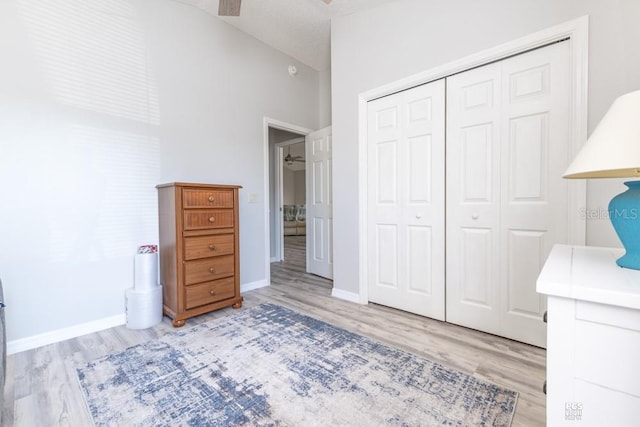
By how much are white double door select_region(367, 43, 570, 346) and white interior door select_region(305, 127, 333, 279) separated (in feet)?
3.29

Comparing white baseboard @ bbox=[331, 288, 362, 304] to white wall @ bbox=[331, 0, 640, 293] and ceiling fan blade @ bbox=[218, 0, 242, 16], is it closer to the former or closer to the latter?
white wall @ bbox=[331, 0, 640, 293]

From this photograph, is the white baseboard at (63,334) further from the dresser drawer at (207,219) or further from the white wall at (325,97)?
the white wall at (325,97)

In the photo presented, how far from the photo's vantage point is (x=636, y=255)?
0.85 meters

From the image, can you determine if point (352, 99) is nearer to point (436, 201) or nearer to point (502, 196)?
point (436, 201)

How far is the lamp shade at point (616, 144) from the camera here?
0.72 meters

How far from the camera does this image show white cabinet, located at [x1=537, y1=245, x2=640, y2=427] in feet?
2.08

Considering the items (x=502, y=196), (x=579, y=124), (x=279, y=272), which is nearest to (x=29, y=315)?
(x=279, y=272)

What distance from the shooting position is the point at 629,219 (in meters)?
0.86

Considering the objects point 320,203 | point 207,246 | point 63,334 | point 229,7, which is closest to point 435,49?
point 229,7

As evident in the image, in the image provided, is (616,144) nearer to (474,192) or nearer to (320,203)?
(474,192)

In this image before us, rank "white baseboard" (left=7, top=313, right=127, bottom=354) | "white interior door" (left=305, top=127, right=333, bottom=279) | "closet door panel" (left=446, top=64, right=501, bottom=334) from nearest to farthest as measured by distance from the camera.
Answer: "white baseboard" (left=7, top=313, right=127, bottom=354) → "closet door panel" (left=446, top=64, right=501, bottom=334) → "white interior door" (left=305, top=127, right=333, bottom=279)

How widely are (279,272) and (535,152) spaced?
3223 mm

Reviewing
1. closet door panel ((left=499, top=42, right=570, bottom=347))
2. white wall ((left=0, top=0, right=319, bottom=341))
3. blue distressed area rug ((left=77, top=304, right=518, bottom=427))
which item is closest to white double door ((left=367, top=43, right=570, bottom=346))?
closet door panel ((left=499, top=42, right=570, bottom=347))

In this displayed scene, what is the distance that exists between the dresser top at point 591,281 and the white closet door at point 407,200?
4.23 feet
